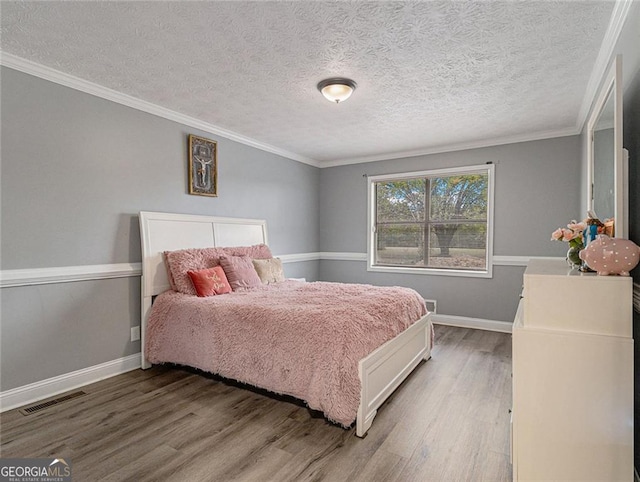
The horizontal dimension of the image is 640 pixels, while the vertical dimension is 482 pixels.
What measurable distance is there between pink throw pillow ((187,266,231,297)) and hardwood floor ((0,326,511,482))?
0.76 metres

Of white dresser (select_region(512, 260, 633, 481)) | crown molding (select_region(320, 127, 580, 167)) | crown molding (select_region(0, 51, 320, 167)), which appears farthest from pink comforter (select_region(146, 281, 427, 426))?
crown molding (select_region(320, 127, 580, 167))

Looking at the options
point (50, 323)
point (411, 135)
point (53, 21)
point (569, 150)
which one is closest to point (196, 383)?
point (50, 323)

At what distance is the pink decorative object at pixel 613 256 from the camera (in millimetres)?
1435

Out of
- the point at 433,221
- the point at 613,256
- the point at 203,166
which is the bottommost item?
the point at 613,256

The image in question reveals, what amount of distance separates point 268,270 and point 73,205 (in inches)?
74.3

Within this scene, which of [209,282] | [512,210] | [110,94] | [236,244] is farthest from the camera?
[512,210]

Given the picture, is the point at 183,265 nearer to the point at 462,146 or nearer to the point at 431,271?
the point at 431,271

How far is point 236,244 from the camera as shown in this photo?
405cm

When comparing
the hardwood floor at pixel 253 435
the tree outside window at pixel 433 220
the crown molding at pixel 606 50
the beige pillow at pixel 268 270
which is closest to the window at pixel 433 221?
the tree outside window at pixel 433 220

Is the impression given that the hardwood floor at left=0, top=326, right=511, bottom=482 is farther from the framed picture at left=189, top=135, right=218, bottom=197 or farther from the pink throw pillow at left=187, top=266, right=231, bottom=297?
the framed picture at left=189, top=135, right=218, bottom=197

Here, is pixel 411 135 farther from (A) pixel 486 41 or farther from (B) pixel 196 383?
(B) pixel 196 383

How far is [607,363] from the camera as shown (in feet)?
4.78
